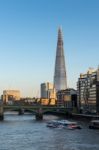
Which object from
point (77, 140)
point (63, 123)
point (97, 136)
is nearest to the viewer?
point (77, 140)

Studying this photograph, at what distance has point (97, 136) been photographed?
84.9 m

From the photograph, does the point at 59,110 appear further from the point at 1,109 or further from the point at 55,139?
the point at 55,139

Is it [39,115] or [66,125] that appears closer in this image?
[66,125]

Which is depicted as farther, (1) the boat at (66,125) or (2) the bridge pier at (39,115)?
(2) the bridge pier at (39,115)

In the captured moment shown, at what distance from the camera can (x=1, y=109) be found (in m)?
160

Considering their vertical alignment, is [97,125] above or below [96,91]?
below

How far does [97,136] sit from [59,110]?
319 feet

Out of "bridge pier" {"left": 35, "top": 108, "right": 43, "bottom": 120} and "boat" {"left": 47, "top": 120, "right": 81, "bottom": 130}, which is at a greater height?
"bridge pier" {"left": 35, "top": 108, "right": 43, "bottom": 120}

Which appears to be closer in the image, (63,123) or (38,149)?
(38,149)

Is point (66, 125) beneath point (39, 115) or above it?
beneath

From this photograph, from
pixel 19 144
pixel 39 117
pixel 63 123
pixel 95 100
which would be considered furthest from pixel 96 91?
pixel 19 144

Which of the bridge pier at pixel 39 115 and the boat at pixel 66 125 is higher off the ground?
the bridge pier at pixel 39 115

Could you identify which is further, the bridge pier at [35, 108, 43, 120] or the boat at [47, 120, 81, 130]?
the bridge pier at [35, 108, 43, 120]

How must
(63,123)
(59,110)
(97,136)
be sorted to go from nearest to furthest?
(97,136), (63,123), (59,110)
